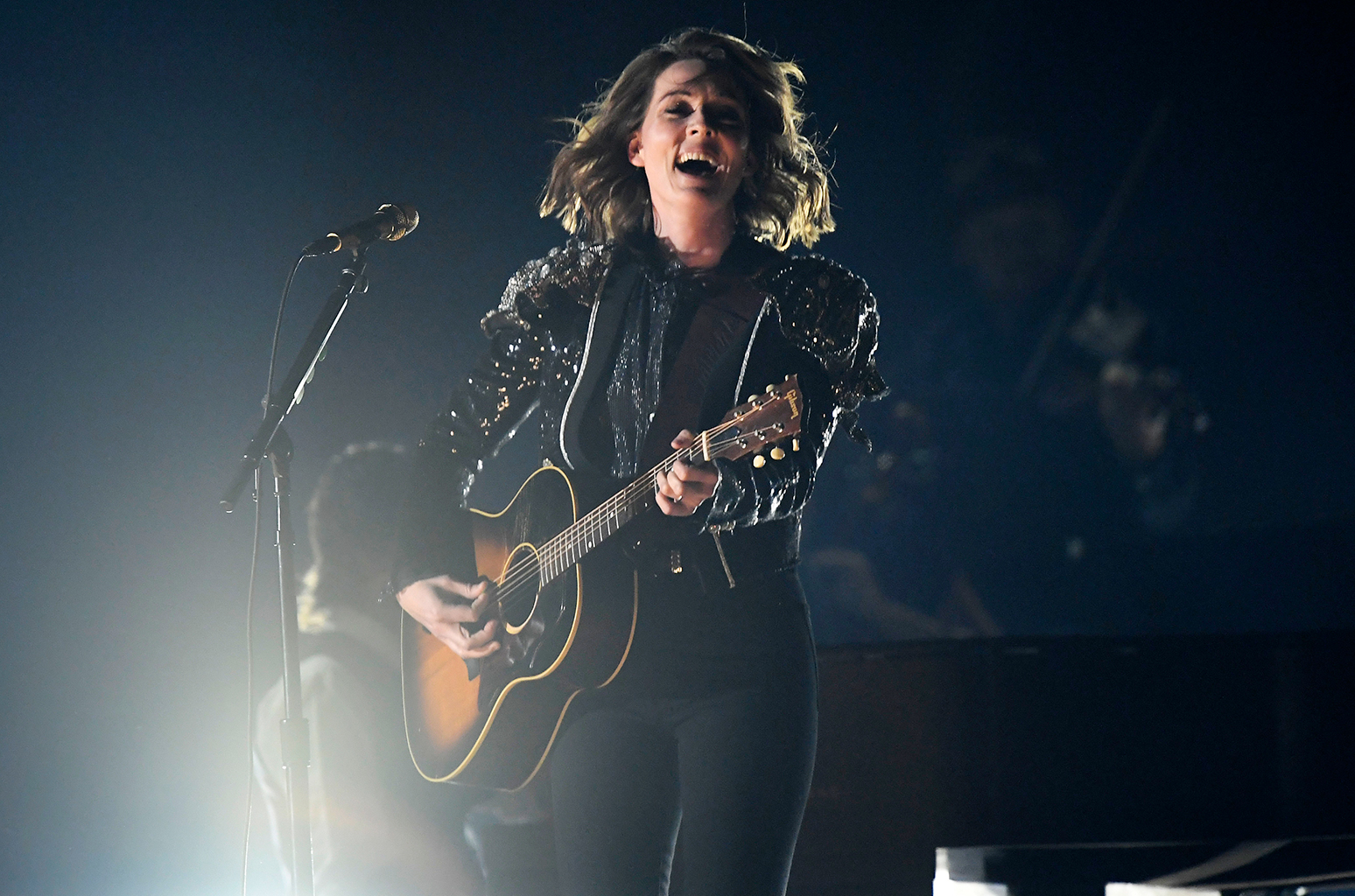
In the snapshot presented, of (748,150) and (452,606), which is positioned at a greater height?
(748,150)

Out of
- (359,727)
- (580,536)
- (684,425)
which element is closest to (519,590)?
(580,536)

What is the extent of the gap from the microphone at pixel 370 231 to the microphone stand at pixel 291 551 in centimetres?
3

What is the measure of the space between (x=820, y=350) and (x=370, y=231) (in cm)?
84

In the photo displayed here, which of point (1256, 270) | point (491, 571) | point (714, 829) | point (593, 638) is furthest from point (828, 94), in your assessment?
point (714, 829)

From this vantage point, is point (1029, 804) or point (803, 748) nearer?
point (803, 748)

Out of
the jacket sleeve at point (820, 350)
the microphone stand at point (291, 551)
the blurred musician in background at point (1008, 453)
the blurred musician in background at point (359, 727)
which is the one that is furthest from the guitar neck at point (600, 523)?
the blurred musician in background at point (1008, 453)

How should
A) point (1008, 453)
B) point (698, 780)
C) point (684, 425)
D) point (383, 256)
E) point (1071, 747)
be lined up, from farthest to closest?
point (1008, 453)
point (383, 256)
point (1071, 747)
point (684, 425)
point (698, 780)

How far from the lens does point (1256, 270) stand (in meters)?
3.84

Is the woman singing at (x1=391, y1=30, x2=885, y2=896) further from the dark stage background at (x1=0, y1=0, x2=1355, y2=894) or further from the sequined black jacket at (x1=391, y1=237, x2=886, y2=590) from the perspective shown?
the dark stage background at (x1=0, y1=0, x2=1355, y2=894)

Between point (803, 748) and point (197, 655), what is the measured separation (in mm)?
2353

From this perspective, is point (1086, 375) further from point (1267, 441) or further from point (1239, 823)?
point (1239, 823)

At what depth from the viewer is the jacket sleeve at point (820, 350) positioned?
4.75 ft

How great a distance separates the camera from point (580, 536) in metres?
1.63

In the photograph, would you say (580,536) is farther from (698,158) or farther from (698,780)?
(698,158)
